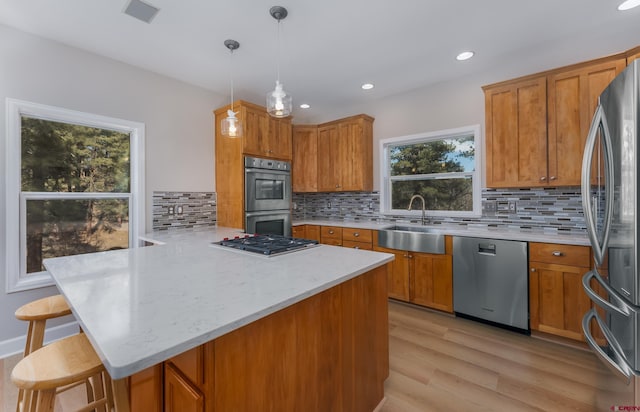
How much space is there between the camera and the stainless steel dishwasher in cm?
239

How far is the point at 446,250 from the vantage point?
279 centimetres

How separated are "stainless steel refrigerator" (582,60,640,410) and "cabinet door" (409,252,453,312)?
1266 millimetres

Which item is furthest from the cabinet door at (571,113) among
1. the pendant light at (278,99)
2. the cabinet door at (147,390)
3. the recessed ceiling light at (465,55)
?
the cabinet door at (147,390)

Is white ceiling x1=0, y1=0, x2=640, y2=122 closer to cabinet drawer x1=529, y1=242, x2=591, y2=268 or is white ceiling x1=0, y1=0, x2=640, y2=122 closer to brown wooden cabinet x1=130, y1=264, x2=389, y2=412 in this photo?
cabinet drawer x1=529, y1=242, x2=591, y2=268

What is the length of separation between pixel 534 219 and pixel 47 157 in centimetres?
466

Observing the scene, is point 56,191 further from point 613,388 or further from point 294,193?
point 613,388

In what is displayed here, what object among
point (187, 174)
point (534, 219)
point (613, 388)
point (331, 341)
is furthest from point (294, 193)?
point (613, 388)

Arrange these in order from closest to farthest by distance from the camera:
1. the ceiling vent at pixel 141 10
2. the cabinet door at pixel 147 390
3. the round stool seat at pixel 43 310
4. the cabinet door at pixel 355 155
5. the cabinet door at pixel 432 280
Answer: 1. the cabinet door at pixel 147 390
2. the round stool seat at pixel 43 310
3. the ceiling vent at pixel 141 10
4. the cabinet door at pixel 432 280
5. the cabinet door at pixel 355 155

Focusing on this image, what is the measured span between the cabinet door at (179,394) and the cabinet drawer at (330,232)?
9.11ft

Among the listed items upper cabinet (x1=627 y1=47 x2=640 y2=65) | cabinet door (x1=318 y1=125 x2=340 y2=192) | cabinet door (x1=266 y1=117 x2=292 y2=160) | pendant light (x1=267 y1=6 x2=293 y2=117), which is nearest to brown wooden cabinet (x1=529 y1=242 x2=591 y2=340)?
upper cabinet (x1=627 y1=47 x2=640 y2=65)

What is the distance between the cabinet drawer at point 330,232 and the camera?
3.65 m

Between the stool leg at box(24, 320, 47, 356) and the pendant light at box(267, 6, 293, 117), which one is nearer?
the stool leg at box(24, 320, 47, 356)

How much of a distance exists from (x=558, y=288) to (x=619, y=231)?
1.26m

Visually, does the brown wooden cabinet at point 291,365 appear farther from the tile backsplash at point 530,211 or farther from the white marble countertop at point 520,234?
the tile backsplash at point 530,211
